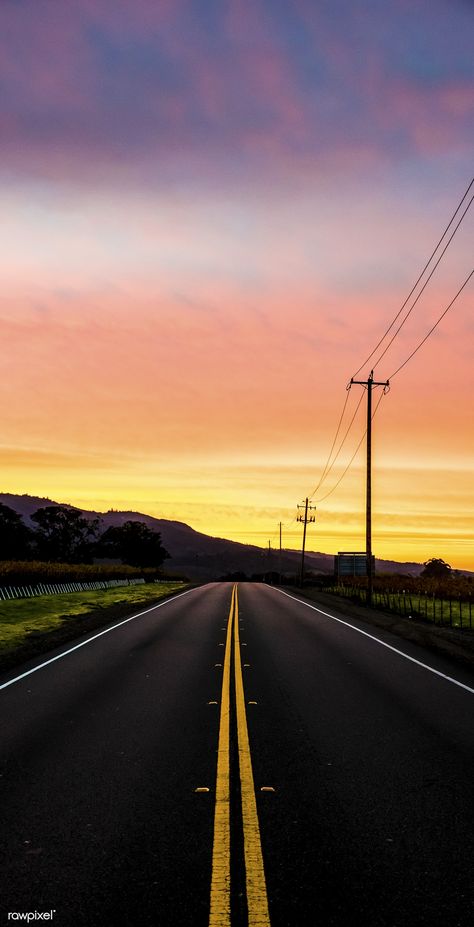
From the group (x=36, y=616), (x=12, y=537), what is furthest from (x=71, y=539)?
(x=36, y=616)

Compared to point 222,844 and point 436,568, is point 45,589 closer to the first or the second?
Result: point 222,844

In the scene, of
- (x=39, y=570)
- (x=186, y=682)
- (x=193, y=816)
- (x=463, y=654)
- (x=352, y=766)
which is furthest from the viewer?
(x=39, y=570)

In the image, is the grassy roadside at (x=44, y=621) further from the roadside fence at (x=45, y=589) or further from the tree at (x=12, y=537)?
the tree at (x=12, y=537)

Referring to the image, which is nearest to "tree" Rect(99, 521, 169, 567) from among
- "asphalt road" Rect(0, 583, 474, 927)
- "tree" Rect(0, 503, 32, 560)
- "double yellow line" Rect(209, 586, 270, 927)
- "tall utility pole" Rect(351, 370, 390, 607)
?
"tree" Rect(0, 503, 32, 560)

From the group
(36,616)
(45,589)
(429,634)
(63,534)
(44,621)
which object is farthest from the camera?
(63,534)

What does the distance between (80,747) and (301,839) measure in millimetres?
3554

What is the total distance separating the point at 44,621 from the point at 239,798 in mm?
20340

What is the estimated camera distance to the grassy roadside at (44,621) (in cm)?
1686

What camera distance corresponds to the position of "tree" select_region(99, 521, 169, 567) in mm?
135125

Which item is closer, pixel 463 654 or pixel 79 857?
pixel 79 857

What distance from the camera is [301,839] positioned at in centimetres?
520

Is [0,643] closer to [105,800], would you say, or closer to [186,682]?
[186,682]

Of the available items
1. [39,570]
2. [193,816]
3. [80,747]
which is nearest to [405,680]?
[80,747]

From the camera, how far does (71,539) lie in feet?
388
